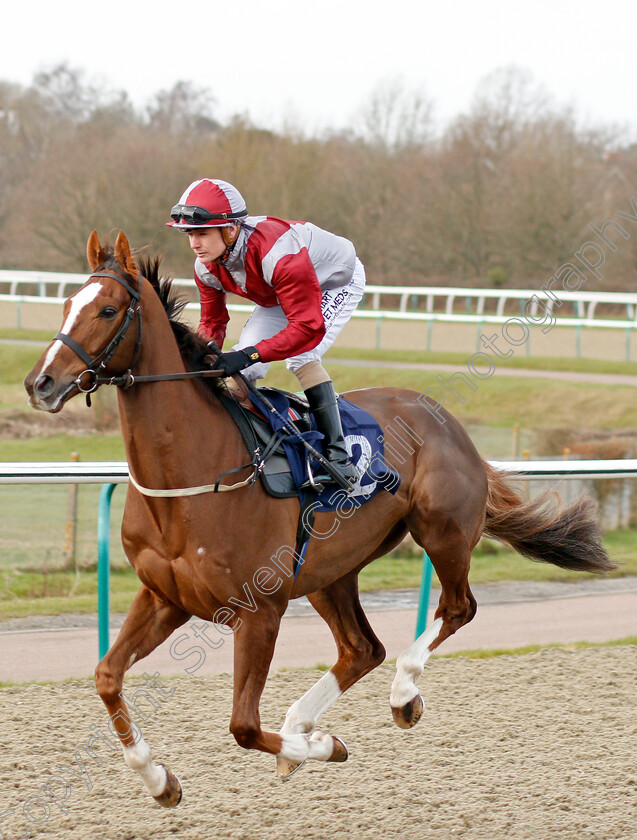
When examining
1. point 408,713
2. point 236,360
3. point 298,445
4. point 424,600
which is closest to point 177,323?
point 236,360

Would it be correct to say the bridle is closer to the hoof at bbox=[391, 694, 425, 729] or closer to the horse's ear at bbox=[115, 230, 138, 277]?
the horse's ear at bbox=[115, 230, 138, 277]

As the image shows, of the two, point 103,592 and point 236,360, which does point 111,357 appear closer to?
point 236,360

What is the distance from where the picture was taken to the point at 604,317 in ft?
63.1

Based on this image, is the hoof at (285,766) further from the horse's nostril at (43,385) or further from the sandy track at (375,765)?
the horse's nostril at (43,385)

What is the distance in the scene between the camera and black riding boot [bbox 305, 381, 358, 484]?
3.23 m

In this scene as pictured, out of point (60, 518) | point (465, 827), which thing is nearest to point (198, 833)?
point (465, 827)

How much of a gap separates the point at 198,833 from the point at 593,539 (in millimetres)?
2203

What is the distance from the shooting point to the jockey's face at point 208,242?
3.02 meters

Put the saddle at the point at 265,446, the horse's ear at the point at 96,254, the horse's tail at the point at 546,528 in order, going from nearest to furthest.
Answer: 1. the horse's ear at the point at 96,254
2. the saddle at the point at 265,446
3. the horse's tail at the point at 546,528

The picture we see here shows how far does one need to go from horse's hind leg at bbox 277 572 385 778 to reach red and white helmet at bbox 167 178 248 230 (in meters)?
1.43

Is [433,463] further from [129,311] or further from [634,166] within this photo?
[634,166]

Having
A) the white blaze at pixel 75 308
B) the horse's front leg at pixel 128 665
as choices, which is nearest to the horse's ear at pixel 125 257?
the white blaze at pixel 75 308

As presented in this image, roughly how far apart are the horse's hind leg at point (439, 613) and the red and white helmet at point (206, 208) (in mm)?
1422

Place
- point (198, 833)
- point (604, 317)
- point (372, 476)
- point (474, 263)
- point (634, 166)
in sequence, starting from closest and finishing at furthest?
point (198, 833) → point (372, 476) → point (604, 317) → point (474, 263) → point (634, 166)
